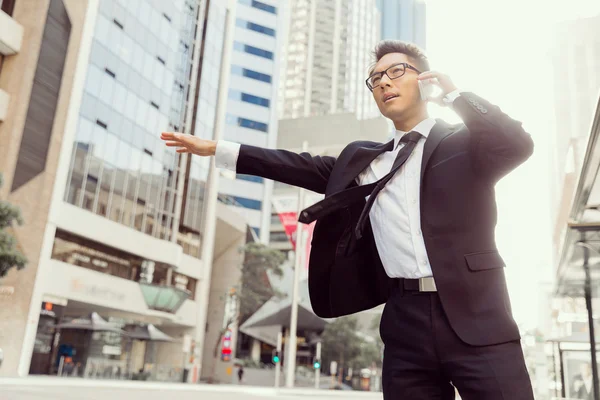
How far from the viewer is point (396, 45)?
2.20 m

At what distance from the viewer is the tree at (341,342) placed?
150 feet

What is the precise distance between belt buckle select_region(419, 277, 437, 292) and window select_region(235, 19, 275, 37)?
66503mm

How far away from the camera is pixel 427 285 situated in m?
1.77

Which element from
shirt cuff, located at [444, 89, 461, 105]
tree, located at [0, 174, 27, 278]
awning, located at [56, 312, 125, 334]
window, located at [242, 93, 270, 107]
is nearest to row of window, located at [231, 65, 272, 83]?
window, located at [242, 93, 270, 107]

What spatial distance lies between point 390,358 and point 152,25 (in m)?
33.4

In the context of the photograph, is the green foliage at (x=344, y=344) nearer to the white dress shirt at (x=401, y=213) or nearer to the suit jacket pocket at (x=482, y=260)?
the white dress shirt at (x=401, y=213)

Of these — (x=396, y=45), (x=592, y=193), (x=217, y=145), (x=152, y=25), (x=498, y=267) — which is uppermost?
(x=152, y=25)

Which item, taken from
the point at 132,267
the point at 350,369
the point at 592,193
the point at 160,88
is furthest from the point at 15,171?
the point at 350,369

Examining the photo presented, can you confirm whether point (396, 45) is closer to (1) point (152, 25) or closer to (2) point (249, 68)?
(1) point (152, 25)

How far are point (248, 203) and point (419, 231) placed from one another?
194 ft

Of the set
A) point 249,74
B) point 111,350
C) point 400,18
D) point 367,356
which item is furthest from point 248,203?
point 400,18

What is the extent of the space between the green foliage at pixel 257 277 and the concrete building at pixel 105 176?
2.95m

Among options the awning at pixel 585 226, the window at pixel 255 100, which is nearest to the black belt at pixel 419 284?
the awning at pixel 585 226

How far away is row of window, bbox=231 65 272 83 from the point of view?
64.2m
